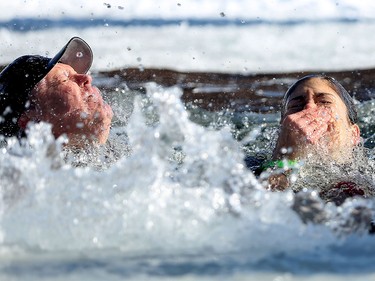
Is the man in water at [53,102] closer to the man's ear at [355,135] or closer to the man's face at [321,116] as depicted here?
the man's face at [321,116]

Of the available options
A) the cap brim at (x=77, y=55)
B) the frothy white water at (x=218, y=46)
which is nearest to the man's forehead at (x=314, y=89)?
the cap brim at (x=77, y=55)

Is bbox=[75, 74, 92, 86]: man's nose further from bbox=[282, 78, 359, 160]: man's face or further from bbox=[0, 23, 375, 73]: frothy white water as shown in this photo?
bbox=[0, 23, 375, 73]: frothy white water

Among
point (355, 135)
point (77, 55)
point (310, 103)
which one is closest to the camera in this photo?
point (310, 103)

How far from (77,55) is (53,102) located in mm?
288

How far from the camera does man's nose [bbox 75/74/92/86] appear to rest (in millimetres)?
2377

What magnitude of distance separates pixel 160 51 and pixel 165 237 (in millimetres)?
2749

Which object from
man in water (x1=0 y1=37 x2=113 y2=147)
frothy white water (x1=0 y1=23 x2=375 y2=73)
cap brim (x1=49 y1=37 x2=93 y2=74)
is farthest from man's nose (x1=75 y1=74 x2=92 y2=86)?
frothy white water (x1=0 y1=23 x2=375 y2=73)

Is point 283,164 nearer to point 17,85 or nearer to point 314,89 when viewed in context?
point 314,89

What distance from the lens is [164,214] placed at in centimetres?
150

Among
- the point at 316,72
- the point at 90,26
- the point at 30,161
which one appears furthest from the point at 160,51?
the point at 30,161

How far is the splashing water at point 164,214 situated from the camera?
1341 mm

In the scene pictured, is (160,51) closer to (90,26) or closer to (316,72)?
(90,26)

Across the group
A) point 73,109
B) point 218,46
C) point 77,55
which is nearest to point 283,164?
point 73,109

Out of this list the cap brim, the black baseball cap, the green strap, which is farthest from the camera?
the cap brim
